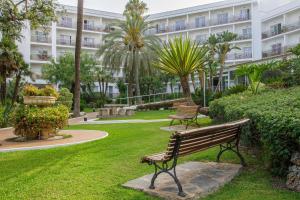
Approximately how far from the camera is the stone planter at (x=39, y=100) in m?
10.6

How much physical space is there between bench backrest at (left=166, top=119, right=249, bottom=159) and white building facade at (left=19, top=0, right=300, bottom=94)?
4018cm

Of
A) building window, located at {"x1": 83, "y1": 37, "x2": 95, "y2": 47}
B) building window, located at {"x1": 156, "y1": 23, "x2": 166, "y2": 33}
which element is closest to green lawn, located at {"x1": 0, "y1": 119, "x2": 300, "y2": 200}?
building window, located at {"x1": 83, "y1": 37, "x2": 95, "y2": 47}

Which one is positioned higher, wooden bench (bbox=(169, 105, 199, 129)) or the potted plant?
the potted plant

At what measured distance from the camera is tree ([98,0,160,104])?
33406 mm

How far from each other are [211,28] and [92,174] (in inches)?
2022

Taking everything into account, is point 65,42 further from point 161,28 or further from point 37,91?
point 37,91

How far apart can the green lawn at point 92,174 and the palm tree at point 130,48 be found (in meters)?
24.9

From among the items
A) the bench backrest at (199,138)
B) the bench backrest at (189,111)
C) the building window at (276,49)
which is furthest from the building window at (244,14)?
the bench backrest at (199,138)

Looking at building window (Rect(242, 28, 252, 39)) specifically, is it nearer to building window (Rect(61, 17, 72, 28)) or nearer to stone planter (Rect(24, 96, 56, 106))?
building window (Rect(61, 17, 72, 28))

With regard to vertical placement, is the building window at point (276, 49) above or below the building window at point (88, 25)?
below

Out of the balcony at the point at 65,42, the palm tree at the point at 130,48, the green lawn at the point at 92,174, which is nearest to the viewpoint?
the green lawn at the point at 92,174

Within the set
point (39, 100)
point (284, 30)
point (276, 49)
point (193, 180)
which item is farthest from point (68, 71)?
point (193, 180)

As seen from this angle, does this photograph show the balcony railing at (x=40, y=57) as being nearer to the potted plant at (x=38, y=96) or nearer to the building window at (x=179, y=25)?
the building window at (x=179, y=25)

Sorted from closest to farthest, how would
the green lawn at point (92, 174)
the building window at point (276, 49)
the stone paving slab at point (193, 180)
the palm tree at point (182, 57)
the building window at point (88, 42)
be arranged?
the stone paving slab at point (193, 180) < the green lawn at point (92, 174) < the palm tree at point (182, 57) < the building window at point (276, 49) < the building window at point (88, 42)
